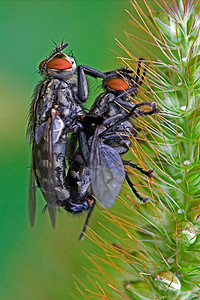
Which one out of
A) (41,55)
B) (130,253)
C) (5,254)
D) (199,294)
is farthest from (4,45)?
(199,294)

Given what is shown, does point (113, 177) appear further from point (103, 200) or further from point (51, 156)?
point (51, 156)

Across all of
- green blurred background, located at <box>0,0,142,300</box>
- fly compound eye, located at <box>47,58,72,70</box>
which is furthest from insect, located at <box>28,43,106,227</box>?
green blurred background, located at <box>0,0,142,300</box>

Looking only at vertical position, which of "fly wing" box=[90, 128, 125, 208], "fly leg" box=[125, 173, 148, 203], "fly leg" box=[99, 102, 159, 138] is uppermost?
"fly leg" box=[99, 102, 159, 138]

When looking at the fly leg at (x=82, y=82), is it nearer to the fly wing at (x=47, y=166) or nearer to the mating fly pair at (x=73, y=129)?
the mating fly pair at (x=73, y=129)

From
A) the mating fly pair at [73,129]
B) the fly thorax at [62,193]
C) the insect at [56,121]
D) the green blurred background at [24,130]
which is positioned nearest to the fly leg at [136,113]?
the mating fly pair at [73,129]

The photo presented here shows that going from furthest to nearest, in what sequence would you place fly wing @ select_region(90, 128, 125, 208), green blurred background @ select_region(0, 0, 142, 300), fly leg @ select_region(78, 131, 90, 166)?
green blurred background @ select_region(0, 0, 142, 300), fly leg @ select_region(78, 131, 90, 166), fly wing @ select_region(90, 128, 125, 208)

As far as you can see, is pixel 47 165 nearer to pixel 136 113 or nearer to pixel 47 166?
pixel 47 166

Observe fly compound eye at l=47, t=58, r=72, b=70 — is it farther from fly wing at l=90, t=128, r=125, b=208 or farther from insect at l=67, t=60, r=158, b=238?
fly wing at l=90, t=128, r=125, b=208
